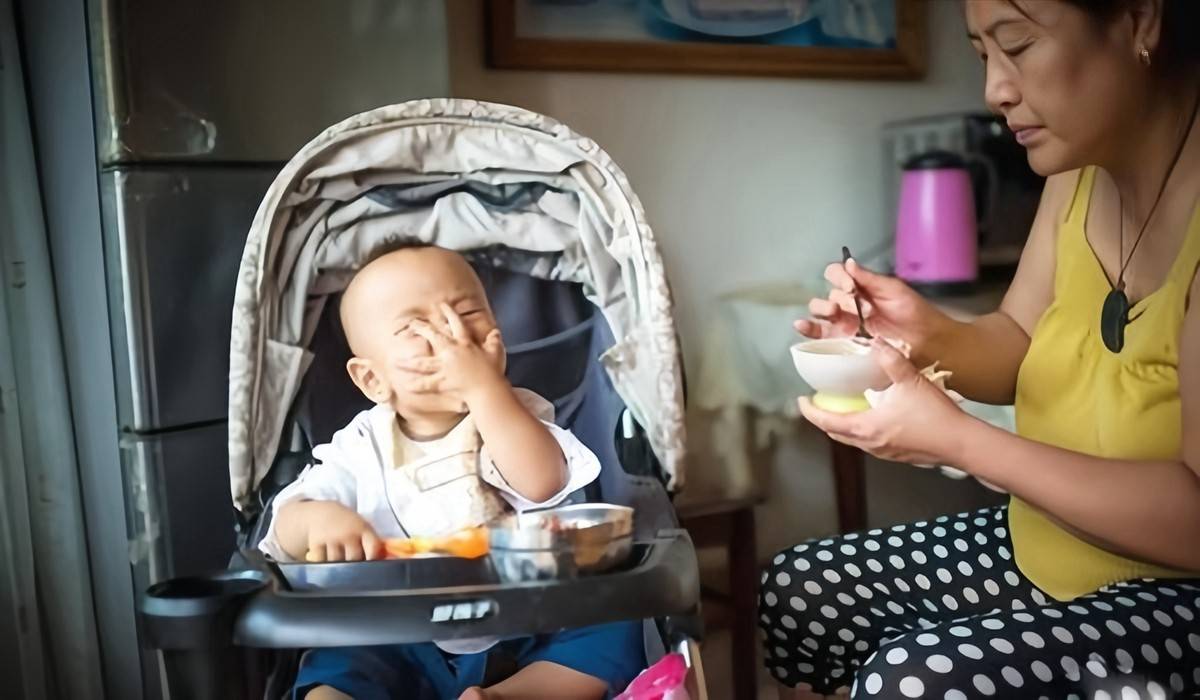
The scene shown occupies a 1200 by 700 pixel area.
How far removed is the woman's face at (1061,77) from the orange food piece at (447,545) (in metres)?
0.65

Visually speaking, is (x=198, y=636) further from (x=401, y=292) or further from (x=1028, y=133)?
(x=1028, y=133)

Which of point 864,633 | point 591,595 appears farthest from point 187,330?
point 864,633

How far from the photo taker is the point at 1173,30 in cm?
92

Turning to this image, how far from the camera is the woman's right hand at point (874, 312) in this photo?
1127 mm

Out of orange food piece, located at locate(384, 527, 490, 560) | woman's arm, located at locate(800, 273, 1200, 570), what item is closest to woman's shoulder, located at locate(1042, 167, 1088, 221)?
woman's arm, located at locate(800, 273, 1200, 570)

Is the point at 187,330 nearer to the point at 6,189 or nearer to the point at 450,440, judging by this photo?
the point at 6,189

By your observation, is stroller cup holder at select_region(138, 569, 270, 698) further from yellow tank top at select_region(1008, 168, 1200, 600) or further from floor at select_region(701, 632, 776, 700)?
floor at select_region(701, 632, 776, 700)

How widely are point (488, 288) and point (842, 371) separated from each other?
48 centimetres

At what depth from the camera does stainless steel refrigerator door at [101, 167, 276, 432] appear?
1.18 meters

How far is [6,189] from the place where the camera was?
4.01ft

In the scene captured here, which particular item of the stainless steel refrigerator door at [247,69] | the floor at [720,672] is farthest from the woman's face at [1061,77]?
the floor at [720,672]

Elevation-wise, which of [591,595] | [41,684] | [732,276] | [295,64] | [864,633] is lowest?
[41,684]

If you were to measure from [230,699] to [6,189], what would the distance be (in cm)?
76

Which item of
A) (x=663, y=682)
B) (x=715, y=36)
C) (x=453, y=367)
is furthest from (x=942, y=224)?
(x=663, y=682)
